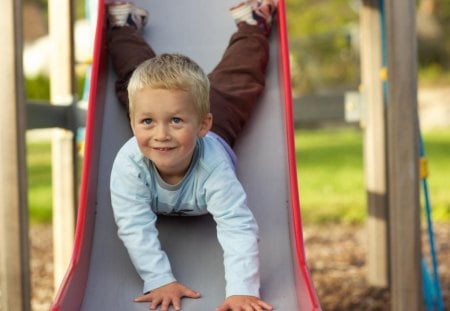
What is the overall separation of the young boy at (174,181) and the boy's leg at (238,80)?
121mm

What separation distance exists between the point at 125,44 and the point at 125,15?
0.17 m

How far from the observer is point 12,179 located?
285 centimetres

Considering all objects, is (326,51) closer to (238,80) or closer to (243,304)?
(238,80)

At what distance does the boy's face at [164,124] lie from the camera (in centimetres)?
235

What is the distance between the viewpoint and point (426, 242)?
627 centimetres

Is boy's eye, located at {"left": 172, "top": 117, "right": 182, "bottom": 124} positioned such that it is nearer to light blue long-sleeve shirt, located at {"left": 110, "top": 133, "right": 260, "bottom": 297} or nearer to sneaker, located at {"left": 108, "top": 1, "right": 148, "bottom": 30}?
light blue long-sleeve shirt, located at {"left": 110, "top": 133, "right": 260, "bottom": 297}

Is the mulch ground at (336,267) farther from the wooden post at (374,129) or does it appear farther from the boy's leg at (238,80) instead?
the boy's leg at (238,80)

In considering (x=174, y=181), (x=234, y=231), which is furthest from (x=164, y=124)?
(x=234, y=231)

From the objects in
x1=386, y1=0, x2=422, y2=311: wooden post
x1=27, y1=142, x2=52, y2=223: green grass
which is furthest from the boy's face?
x1=27, y1=142, x2=52, y2=223: green grass

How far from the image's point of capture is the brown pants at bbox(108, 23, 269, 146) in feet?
9.70

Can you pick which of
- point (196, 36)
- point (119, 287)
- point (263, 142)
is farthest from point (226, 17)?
point (119, 287)

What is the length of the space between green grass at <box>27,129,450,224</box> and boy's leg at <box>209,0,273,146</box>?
3.76 m

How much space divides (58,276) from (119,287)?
1780 millimetres

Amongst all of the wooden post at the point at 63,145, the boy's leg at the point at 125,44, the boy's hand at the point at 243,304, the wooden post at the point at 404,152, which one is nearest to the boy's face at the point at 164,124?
the boy's hand at the point at 243,304
